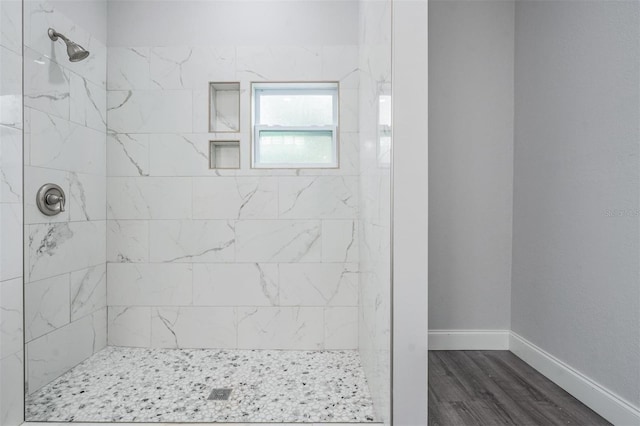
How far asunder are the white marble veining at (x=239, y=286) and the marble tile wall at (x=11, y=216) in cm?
93

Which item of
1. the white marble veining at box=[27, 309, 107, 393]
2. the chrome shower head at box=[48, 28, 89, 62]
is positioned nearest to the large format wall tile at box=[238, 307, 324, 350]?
the white marble veining at box=[27, 309, 107, 393]

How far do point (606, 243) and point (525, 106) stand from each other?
3.34 ft

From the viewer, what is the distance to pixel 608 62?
158 centimetres

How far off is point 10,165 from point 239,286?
135 cm

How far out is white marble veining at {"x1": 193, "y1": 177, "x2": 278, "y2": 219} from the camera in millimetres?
2295

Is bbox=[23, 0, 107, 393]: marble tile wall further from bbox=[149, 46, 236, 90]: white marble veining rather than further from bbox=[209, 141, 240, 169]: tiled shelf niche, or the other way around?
bbox=[209, 141, 240, 169]: tiled shelf niche

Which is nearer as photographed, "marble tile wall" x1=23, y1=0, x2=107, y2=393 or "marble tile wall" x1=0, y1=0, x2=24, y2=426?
"marble tile wall" x1=0, y1=0, x2=24, y2=426

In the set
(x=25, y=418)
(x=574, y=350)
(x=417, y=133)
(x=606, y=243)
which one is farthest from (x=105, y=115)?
(x=574, y=350)

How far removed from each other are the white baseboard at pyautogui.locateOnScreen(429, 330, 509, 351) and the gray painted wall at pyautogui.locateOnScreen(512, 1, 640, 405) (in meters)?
0.14

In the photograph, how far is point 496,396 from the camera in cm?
173

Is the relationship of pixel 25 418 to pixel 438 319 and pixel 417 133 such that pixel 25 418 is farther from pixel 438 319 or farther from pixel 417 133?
pixel 438 319

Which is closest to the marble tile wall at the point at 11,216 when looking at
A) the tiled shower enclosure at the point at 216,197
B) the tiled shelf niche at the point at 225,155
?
the tiled shower enclosure at the point at 216,197

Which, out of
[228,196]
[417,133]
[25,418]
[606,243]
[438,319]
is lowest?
[25,418]

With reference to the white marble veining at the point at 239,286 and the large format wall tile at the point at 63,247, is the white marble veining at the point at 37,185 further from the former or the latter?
the white marble veining at the point at 239,286
